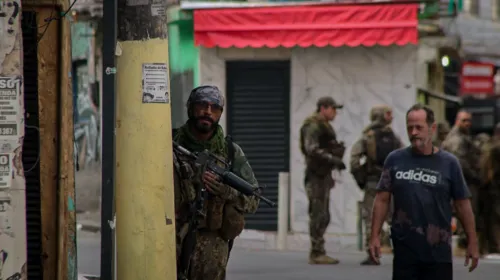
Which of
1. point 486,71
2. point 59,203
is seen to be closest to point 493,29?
point 486,71

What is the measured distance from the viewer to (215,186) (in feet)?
27.2

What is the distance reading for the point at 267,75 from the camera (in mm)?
20531

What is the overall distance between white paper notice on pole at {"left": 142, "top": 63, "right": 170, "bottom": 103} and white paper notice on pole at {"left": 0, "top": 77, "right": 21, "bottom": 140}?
83 centimetres

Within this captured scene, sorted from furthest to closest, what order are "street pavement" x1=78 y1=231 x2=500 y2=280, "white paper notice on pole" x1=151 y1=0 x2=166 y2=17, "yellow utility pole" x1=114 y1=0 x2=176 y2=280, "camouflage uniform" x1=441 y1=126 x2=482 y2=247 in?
"camouflage uniform" x1=441 y1=126 x2=482 y2=247 < "street pavement" x1=78 y1=231 x2=500 y2=280 < "white paper notice on pole" x1=151 y1=0 x2=166 y2=17 < "yellow utility pole" x1=114 y1=0 x2=176 y2=280

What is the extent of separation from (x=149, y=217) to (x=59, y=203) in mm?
1013

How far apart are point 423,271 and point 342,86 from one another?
11.8 m

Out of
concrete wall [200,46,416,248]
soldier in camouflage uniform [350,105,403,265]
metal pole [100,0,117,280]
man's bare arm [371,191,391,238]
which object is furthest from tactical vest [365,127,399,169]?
metal pole [100,0,117,280]

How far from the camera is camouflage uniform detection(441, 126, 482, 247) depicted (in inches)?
683

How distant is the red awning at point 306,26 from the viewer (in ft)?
62.4

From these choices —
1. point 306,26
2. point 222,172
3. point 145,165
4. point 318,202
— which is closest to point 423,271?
point 222,172

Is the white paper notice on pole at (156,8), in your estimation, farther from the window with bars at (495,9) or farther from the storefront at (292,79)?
the window with bars at (495,9)

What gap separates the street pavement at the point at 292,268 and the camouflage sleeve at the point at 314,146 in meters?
1.24

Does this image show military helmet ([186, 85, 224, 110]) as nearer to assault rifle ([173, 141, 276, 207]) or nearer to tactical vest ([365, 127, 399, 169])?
assault rifle ([173, 141, 276, 207])

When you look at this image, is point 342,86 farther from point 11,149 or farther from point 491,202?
point 11,149
